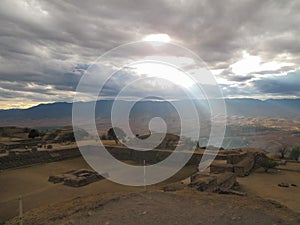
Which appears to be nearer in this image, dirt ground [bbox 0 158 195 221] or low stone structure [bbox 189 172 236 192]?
low stone structure [bbox 189 172 236 192]

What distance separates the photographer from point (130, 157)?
25.5m

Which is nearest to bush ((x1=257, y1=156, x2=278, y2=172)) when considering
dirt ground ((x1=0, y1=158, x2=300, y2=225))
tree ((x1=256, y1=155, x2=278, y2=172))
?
tree ((x1=256, y1=155, x2=278, y2=172))

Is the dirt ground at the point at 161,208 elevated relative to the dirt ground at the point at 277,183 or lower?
elevated

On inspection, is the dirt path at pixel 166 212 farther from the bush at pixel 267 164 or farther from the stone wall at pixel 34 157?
the stone wall at pixel 34 157

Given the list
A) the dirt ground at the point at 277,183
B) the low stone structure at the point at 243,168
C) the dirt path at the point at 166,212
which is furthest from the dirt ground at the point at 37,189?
the dirt ground at the point at 277,183

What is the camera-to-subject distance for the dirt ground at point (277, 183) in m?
11.6

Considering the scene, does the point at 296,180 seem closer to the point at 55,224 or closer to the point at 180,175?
the point at 180,175

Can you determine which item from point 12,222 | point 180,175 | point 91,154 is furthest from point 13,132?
point 12,222

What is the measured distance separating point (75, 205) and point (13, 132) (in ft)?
112

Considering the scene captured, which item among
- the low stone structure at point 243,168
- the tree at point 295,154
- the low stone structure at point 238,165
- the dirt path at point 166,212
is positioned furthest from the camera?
the tree at point 295,154

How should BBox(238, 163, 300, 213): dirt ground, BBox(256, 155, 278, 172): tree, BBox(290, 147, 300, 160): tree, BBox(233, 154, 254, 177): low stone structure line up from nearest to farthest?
BBox(238, 163, 300, 213): dirt ground < BBox(233, 154, 254, 177): low stone structure < BBox(256, 155, 278, 172): tree < BBox(290, 147, 300, 160): tree

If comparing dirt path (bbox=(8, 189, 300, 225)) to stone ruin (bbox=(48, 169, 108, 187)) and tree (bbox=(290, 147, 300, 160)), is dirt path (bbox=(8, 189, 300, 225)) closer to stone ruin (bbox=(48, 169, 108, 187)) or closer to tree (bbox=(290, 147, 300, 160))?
stone ruin (bbox=(48, 169, 108, 187))

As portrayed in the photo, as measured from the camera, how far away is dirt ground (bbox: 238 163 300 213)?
11570mm

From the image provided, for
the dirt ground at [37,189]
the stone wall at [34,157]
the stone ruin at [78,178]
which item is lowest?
the dirt ground at [37,189]
